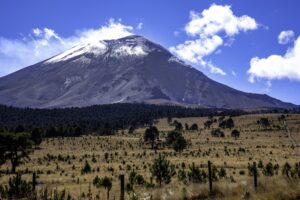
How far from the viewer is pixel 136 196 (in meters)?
15.8

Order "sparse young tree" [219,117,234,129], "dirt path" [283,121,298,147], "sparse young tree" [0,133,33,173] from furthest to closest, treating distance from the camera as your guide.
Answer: "sparse young tree" [219,117,234,129] < "dirt path" [283,121,298,147] < "sparse young tree" [0,133,33,173]

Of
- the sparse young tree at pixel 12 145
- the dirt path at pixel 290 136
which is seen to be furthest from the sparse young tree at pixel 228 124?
the sparse young tree at pixel 12 145

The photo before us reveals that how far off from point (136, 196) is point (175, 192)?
11.2ft

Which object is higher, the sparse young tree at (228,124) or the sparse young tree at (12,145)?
the sparse young tree at (228,124)

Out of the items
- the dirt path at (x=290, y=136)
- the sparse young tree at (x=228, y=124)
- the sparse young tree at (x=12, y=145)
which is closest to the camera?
the sparse young tree at (x=12, y=145)

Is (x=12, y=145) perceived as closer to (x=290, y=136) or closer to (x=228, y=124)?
(x=290, y=136)

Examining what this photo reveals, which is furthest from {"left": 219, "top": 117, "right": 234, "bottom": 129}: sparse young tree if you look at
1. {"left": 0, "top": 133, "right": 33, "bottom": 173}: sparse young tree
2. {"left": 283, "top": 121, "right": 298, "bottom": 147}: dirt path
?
{"left": 0, "top": 133, "right": 33, "bottom": 173}: sparse young tree

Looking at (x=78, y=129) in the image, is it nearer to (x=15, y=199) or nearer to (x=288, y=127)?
(x=288, y=127)

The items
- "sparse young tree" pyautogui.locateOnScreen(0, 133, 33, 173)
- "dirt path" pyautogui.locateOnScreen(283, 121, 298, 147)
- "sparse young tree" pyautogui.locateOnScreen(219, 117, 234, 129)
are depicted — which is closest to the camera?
"sparse young tree" pyautogui.locateOnScreen(0, 133, 33, 173)

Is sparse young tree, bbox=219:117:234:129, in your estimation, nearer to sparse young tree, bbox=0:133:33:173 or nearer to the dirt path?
the dirt path

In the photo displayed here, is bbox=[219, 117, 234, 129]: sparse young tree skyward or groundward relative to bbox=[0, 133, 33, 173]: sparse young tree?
skyward

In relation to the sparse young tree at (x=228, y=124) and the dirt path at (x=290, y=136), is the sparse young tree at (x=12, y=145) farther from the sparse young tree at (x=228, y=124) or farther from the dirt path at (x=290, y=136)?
the sparse young tree at (x=228, y=124)

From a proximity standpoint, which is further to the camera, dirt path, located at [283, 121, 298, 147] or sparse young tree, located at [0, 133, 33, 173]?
dirt path, located at [283, 121, 298, 147]

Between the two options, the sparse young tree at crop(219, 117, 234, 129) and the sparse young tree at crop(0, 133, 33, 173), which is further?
the sparse young tree at crop(219, 117, 234, 129)
